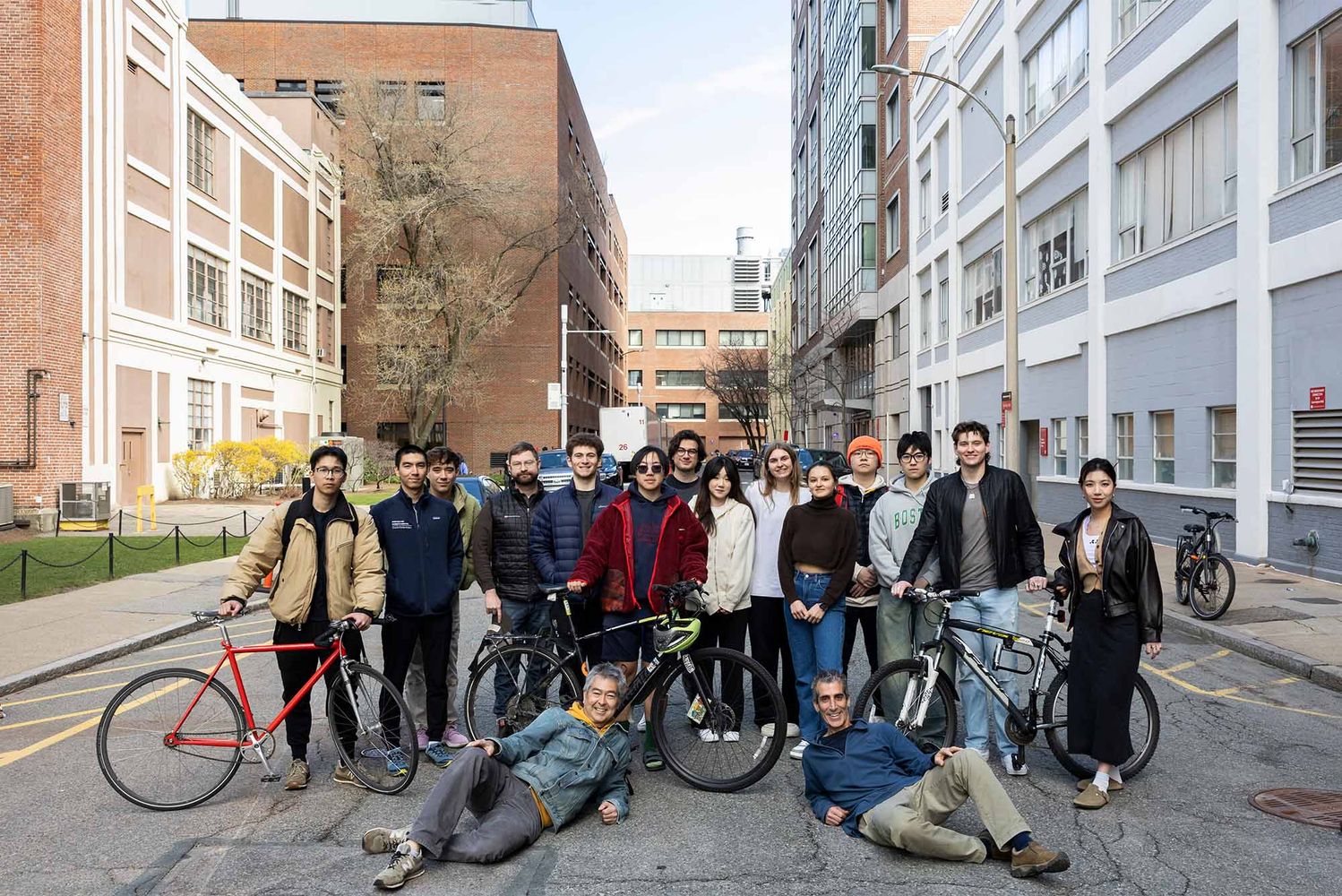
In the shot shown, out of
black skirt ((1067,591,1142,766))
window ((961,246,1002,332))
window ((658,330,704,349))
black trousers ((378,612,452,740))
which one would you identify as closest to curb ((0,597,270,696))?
black trousers ((378,612,452,740))

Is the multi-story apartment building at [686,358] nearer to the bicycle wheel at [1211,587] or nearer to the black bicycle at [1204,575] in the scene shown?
the black bicycle at [1204,575]

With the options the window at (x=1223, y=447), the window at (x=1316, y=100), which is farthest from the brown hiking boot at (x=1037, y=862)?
the window at (x=1223, y=447)

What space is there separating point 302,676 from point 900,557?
3660 mm

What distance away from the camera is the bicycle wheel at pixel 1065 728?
5895 millimetres

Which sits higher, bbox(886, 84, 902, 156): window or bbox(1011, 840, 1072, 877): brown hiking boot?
bbox(886, 84, 902, 156): window

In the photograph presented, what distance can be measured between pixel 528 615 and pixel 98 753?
2599mm

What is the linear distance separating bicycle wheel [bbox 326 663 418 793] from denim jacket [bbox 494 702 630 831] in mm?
923

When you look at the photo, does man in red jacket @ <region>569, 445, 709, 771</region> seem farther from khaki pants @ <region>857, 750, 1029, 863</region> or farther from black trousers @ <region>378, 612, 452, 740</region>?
khaki pants @ <region>857, 750, 1029, 863</region>

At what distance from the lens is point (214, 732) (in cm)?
565

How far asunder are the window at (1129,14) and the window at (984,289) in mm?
8079

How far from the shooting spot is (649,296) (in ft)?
391

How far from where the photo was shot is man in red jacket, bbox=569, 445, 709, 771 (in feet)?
20.5

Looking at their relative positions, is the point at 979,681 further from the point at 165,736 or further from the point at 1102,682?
the point at 165,736

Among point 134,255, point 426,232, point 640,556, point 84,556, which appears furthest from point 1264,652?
point 426,232
